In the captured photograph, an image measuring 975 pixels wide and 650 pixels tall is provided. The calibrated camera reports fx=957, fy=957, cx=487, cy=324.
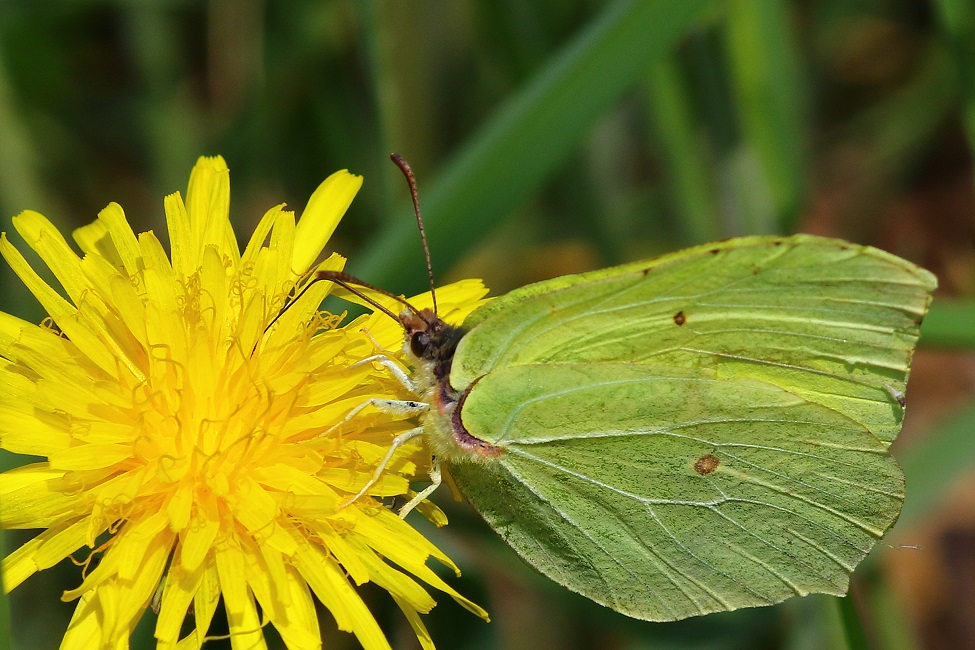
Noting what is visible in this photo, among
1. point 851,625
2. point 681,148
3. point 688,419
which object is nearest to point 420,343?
point 688,419

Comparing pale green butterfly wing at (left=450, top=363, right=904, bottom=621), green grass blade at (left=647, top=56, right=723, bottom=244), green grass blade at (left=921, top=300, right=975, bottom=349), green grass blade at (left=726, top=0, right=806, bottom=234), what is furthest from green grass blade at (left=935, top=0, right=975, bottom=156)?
pale green butterfly wing at (left=450, top=363, right=904, bottom=621)

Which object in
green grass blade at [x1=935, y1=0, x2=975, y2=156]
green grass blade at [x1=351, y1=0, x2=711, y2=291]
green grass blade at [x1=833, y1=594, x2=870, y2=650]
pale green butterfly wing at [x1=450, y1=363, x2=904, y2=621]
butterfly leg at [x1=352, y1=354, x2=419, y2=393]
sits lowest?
green grass blade at [x1=833, y1=594, x2=870, y2=650]

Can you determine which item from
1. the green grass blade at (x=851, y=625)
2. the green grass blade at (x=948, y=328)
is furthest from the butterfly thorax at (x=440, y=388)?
the green grass blade at (x=948, y=328)

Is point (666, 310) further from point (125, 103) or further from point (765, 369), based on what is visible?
point (125, 103)

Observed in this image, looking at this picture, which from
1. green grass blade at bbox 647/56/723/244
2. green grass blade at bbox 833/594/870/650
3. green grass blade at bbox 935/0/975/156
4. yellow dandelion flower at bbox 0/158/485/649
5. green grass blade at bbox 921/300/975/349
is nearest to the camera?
yellow dandelion flower at bbox 0/158/485/649

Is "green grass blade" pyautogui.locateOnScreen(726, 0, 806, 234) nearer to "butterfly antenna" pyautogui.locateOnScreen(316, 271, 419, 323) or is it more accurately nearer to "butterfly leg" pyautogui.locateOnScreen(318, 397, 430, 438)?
"butterfly antenna" pyautogui.locateOnScreen(316, 271, 419, 323)

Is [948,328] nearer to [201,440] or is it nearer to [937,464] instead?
[937,464]
